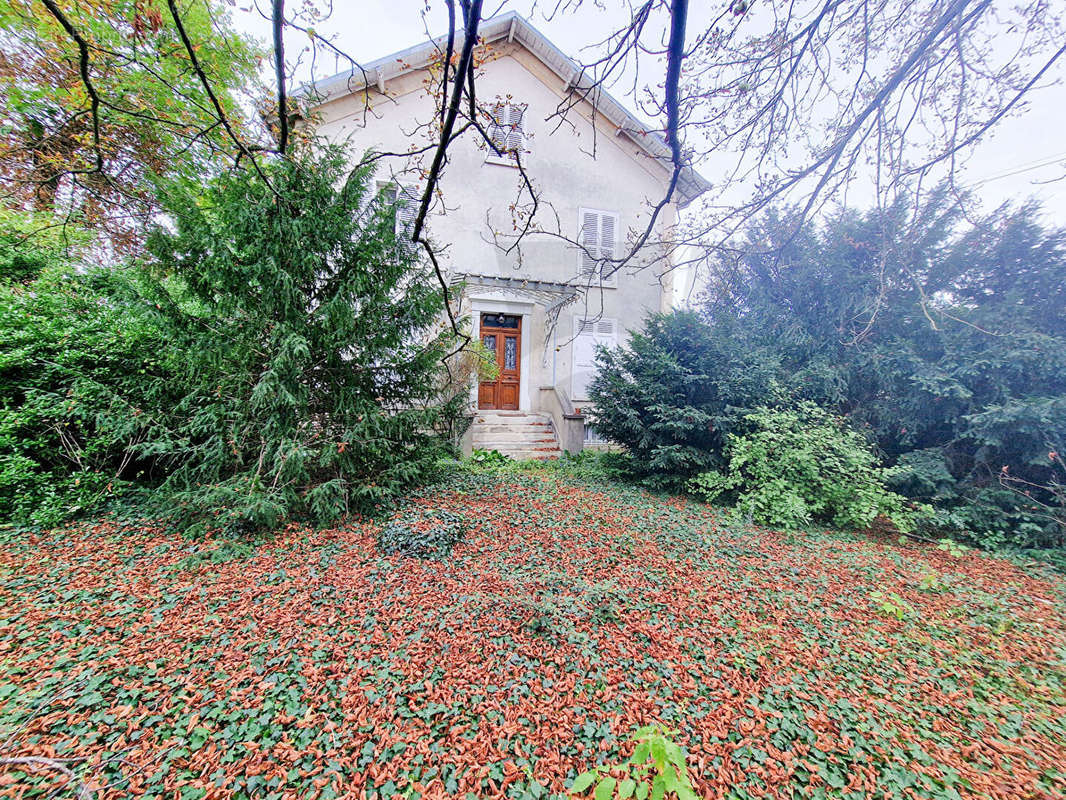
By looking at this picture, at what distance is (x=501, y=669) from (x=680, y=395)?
15.7 ft

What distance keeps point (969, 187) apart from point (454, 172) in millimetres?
8512

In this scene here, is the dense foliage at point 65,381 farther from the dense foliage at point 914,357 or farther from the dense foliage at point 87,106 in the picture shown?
the dense foliage at point 914,357

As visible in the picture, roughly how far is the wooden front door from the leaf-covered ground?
19.6 ft

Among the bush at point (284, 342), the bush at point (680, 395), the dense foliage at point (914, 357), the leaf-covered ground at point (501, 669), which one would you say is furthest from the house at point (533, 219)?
the leaf-covered ground at point (501, 669)

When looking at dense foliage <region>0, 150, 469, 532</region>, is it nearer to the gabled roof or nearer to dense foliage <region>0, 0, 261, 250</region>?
dense foliage <region>0, 0, 261, 250</region>

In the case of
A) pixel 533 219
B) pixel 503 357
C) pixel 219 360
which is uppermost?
pixel 533 219

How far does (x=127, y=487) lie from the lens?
162 inches

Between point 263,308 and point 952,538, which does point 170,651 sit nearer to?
point 263,308

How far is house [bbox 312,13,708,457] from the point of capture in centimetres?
862

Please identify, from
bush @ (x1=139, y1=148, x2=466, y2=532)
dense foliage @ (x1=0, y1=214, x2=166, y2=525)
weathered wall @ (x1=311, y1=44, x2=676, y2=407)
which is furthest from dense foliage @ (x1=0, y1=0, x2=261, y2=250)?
weathered wall @ (x1=311, y1=44, x2=676, y2=407)

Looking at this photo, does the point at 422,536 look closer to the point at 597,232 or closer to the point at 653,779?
the point at 653,779

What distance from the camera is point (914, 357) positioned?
5270 millimetres

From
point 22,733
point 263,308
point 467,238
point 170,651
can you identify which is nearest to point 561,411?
point 467,238

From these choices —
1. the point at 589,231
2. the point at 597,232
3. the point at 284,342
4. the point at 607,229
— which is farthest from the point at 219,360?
the point at 607,229
